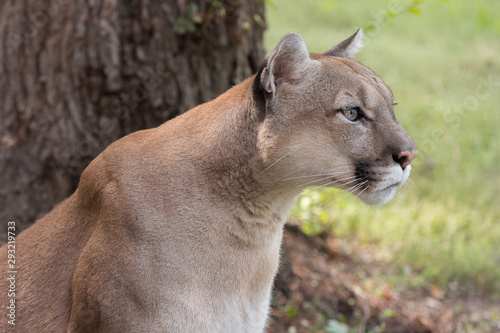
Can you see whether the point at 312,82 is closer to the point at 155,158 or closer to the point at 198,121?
the point at 198,121

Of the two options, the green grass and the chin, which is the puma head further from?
the green grass

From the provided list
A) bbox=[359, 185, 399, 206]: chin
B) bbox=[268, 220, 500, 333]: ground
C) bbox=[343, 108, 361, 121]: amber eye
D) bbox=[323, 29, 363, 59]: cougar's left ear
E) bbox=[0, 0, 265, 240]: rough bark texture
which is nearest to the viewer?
bbox=[343, 108, 361, 121]: amber eye

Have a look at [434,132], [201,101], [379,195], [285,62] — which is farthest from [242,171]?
[434,132]

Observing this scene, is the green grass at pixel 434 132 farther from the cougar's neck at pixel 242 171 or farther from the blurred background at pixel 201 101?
the cougar's neck at pixel 242 171

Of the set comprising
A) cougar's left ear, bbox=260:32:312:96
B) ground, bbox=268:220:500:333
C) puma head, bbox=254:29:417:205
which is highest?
cougar's left ear, bbox=260:32:312:96

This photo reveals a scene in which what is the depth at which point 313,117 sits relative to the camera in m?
3.31

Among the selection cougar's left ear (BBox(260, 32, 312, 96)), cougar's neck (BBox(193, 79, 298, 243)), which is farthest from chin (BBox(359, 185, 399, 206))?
cougar's left ear (BBox(260, 32, 312, 96))

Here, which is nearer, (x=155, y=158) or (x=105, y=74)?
(x=155, y=158)

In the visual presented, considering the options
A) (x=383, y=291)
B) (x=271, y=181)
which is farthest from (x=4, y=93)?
(x=383, y=291)

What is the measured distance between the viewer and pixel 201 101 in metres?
5.19

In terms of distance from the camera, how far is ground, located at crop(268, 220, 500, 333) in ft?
18.2

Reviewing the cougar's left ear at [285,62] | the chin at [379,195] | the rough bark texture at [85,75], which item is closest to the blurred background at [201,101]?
the rough bark texture at [85,75]

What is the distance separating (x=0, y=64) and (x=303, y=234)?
3.45 meters

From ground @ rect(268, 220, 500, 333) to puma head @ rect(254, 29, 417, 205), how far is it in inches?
92.1
